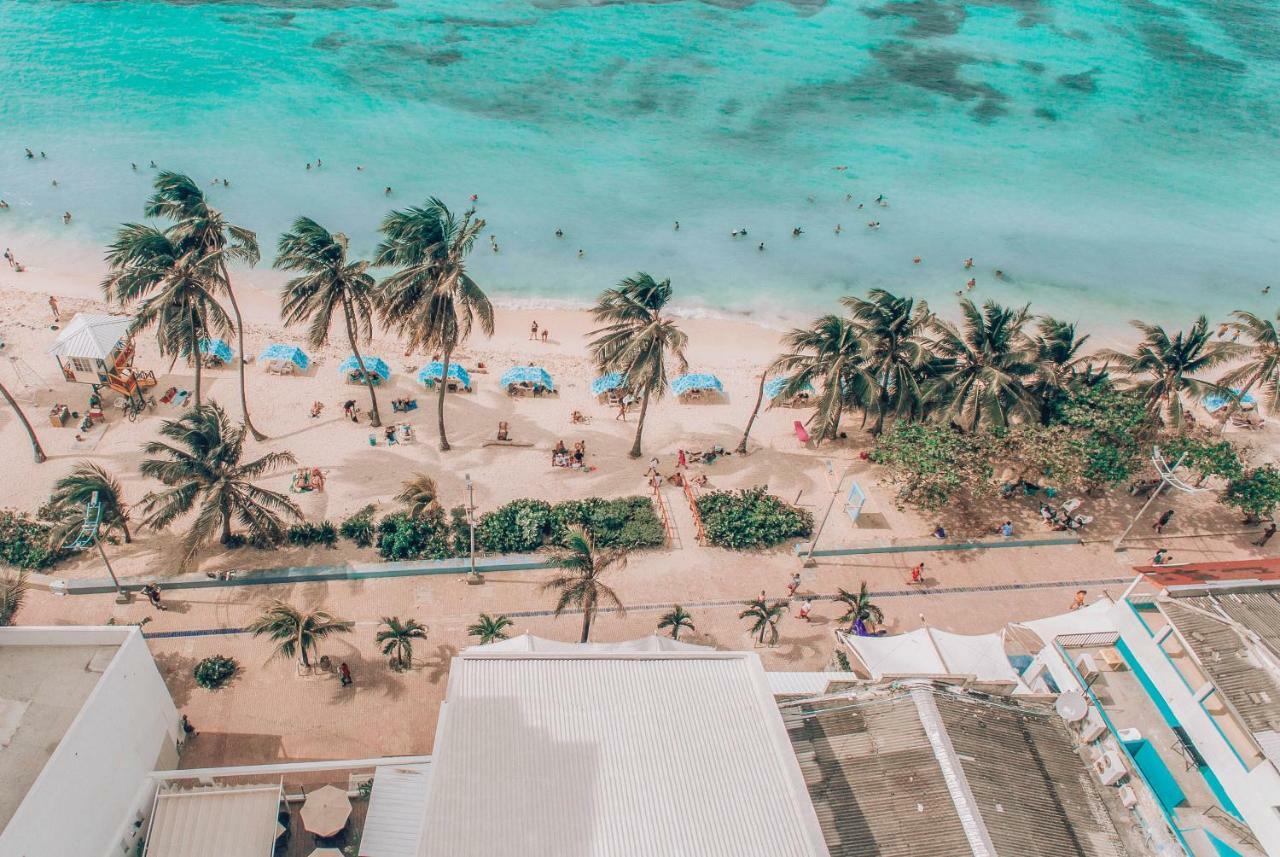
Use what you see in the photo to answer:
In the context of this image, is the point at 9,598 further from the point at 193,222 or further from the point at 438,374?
the point at 438,374

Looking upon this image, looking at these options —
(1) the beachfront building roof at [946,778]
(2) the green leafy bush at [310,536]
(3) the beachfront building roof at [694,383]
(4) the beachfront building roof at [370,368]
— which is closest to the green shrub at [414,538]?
(2) the green leafy bush at [310,536]

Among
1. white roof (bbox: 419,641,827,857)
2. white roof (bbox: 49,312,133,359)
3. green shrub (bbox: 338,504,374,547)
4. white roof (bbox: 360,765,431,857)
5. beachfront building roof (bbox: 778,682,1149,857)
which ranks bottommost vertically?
green shrub (bbox: 338,504,374,547)

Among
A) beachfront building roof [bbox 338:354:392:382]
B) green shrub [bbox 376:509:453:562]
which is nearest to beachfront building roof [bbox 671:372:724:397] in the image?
beachfront building roof [bbox 338:354:392:382]

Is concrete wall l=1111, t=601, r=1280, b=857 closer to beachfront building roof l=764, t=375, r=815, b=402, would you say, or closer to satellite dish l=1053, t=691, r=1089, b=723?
satellite dish l=1053, t=691, r=1089, b=723

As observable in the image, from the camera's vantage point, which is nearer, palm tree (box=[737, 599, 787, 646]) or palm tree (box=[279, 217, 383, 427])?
palm tree (box=[737, 599, 787, 646])

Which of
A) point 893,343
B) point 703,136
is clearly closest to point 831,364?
point 893,343

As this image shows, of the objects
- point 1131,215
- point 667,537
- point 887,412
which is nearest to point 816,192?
point 1131,215
